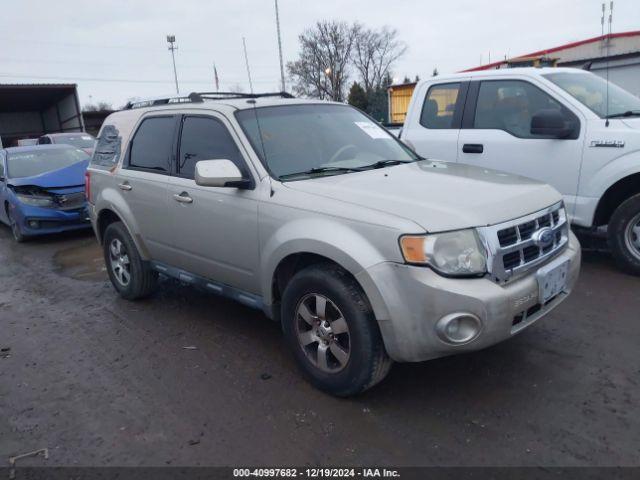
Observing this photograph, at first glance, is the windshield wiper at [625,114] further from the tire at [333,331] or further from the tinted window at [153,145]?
the tinted window at [153,145]

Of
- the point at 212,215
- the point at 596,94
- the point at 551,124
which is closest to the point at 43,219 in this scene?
the point at 212,215

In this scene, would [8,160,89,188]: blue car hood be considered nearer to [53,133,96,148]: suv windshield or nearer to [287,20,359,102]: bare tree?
[53,133,96,148]: suv windshield

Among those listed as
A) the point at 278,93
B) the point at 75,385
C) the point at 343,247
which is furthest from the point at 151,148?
the point at 343,247

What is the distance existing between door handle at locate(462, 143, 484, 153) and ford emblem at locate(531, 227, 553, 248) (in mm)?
2667

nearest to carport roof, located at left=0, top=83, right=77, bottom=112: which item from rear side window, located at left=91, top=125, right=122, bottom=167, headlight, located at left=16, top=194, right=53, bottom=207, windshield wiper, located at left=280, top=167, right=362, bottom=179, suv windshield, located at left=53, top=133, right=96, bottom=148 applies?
suv windshield, located at left=53, top=133, right=96, bottom=148

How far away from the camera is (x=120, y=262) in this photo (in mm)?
5230

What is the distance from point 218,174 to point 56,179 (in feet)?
20.8

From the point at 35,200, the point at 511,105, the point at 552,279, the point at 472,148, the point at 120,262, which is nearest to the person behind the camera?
the point at 552,279

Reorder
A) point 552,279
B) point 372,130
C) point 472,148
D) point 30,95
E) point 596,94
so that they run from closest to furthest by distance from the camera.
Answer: point 552,279, point 372,130, point 596,94, point 472,148, point 30,95

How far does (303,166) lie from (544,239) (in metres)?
1.64

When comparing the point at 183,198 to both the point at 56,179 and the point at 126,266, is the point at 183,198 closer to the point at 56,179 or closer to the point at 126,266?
the point at 126,266

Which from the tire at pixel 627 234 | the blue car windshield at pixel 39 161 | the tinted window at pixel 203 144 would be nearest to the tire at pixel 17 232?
the blue car windshield at pixel 39 161

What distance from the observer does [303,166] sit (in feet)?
12.2

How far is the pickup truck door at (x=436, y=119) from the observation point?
5980mm
